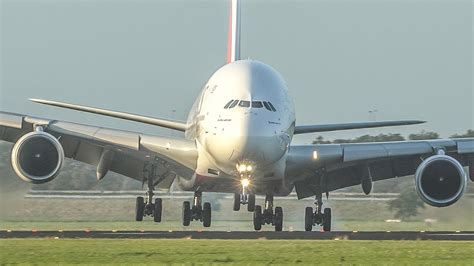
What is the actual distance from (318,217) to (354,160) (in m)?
2.51

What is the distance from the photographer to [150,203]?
3619cm

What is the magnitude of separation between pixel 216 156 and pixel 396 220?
12686 mm

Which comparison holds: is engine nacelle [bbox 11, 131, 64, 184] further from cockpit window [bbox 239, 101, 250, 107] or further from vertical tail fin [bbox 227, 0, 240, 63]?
vertical tail fin [bbox 227, 0, 240, 63]

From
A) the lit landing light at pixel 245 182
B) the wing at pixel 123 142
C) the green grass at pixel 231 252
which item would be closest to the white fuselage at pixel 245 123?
the lit landing light at pixel 245 182

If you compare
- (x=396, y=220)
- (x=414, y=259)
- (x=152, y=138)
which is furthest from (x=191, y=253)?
(x=396, y=220)

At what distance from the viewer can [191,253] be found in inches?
839

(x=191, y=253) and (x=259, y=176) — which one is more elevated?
(x=259, y=176)

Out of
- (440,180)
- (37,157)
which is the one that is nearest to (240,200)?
(440,180)

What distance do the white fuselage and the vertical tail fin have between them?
324 inches

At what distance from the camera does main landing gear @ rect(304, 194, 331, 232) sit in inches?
1415

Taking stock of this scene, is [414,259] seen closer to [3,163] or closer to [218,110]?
[218,110]

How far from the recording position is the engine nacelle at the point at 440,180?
3381 centimetres

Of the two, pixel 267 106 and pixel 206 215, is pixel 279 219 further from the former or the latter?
pixel 267 106

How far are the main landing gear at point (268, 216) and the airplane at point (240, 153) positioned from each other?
3 centimetres
